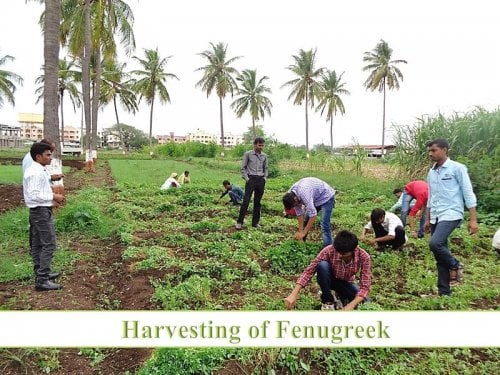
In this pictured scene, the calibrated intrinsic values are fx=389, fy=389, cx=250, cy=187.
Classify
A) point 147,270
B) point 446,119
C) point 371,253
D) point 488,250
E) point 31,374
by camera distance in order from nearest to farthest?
point 31,374, point 147,270, point 371,253, point 488,250, point 446,119

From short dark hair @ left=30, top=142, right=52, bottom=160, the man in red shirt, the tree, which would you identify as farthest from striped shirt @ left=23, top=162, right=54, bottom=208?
the tree

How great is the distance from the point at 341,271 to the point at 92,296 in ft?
9.31

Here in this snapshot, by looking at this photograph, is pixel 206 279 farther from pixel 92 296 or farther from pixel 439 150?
pixel 439 150

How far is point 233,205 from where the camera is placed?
10.2 meters

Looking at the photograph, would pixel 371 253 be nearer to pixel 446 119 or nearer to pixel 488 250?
pixel 488 250

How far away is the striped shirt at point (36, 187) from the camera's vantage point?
4422 millimetres

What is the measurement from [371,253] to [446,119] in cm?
810

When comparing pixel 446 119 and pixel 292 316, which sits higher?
pixel 446 119

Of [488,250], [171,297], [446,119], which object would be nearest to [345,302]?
[171,297]

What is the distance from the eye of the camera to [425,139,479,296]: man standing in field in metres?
4.21

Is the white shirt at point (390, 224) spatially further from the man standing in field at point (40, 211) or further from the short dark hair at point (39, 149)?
the short dark hair at point (39, 149)

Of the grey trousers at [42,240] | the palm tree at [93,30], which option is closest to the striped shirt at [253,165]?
the grey trousers at [42,240]

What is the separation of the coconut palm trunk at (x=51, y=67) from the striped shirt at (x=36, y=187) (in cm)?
432

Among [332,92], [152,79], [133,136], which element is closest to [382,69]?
[332,92]
